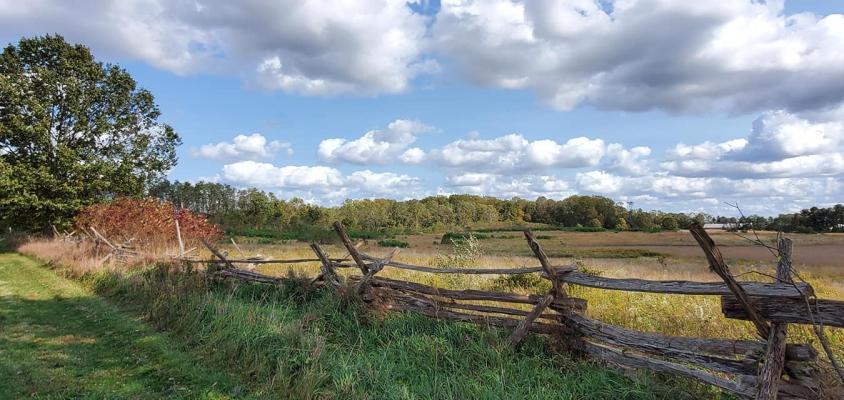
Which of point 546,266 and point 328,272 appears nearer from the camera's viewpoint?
point 546,266

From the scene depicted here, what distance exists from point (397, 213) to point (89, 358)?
8748cm

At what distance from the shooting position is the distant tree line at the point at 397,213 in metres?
67.0

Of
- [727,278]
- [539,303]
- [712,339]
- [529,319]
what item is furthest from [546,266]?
[727,278]

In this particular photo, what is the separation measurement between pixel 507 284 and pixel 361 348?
22.6 feet

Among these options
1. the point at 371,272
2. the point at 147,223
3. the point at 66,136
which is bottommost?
the point at 371,272

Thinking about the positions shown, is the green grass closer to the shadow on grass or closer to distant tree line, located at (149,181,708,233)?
the shadow on grass

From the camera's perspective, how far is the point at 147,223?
628 inches

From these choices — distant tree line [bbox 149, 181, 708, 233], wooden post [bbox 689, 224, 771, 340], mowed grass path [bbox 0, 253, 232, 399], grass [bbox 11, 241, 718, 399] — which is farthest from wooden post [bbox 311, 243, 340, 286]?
distant tree line [bbox 149, 181, 708, 233]

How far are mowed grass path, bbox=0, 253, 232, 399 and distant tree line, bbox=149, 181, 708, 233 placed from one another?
48.2 m

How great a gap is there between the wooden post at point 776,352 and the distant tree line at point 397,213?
2210 inches

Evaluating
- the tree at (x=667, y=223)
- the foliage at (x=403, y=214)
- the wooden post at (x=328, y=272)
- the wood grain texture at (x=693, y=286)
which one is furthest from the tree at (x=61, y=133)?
the tree at (x=667, y=223)

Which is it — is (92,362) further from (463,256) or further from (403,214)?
(403,214)

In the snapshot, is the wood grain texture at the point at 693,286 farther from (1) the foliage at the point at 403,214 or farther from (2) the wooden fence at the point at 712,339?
(1) the foliage at the point at 403,214

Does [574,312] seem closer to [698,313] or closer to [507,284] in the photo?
[698,313]
